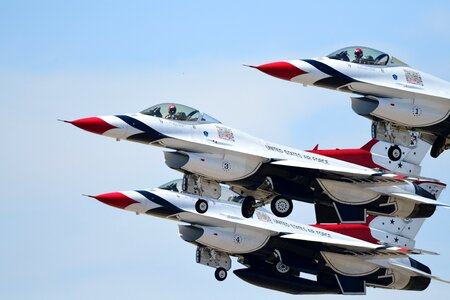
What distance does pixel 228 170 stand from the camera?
50906 mm

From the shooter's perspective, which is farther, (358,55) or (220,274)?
(220,274)

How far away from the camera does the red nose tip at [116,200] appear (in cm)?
5481

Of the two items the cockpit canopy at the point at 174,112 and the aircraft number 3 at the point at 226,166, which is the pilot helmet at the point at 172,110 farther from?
the aircraft number 3 at the point at 226,166

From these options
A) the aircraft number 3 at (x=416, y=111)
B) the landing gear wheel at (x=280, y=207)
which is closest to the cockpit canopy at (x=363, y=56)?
the aircraft number 3 at (x=416, y=111)

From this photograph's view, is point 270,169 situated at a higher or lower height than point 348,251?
higher

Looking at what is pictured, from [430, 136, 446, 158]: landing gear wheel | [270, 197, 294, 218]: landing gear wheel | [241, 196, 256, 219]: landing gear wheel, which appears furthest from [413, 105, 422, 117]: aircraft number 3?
[241, 196, 256, 219]: landing gear wheel

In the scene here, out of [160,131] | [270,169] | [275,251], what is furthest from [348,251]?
[160,131]

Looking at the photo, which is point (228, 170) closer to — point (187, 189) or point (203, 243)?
point (187, 189)

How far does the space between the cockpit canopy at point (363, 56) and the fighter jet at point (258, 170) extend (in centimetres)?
383

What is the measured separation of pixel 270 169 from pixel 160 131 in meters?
4.11

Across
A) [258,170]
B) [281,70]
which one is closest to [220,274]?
[258,170]

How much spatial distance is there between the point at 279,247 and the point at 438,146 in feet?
25.7

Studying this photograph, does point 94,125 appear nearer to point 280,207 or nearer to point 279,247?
point 280,207

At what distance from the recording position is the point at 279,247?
185ft
